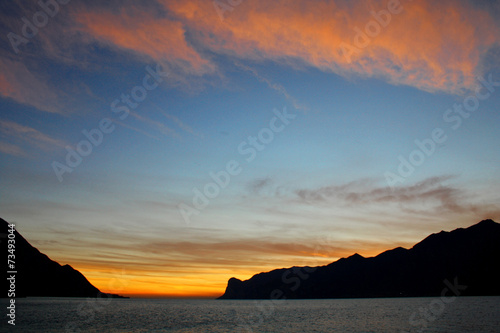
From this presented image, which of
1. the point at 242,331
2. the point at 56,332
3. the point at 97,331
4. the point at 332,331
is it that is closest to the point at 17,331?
the point at 56,332

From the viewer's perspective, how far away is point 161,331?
74688 millimetres

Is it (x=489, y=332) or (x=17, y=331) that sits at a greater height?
(x=17, y=331)

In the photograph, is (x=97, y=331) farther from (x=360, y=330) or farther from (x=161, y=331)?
(x=360, y=330)

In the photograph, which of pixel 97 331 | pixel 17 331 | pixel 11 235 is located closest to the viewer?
pixel 11 235

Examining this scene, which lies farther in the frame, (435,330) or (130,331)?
(130,331)

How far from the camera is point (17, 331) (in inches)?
2682

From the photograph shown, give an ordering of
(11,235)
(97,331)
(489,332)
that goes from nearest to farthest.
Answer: (11,235) → (489,332) → (97,331)

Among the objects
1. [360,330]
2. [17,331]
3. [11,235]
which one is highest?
[11,235]

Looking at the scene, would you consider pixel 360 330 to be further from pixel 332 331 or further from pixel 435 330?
pixel 435 330

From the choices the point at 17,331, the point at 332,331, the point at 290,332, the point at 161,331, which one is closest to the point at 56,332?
the point at 17,331

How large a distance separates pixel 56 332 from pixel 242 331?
39877mm

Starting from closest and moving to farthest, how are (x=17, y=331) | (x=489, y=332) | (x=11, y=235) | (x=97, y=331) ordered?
(x=11, y=235)
(x=489, y=332)
(x=17, y=331)
(x=97, y=331)

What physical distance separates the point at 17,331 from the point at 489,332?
94.3 m

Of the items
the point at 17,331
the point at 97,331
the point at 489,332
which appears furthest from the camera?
the point at 97,331
